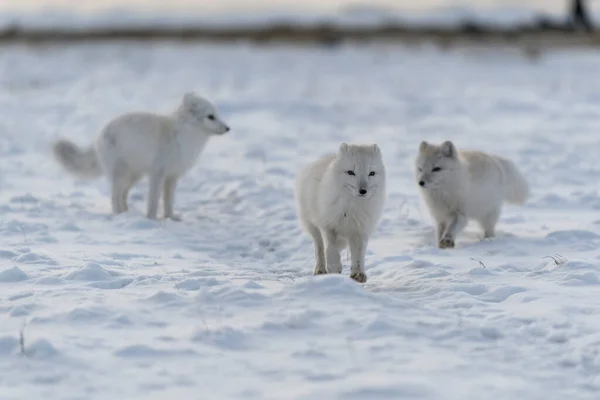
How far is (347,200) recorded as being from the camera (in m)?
6.07

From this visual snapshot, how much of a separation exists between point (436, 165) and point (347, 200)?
1.71 metres

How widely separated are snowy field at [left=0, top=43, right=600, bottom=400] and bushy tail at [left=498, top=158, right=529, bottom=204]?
28 cm

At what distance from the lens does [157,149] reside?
8812mm

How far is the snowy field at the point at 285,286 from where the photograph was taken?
418 cm

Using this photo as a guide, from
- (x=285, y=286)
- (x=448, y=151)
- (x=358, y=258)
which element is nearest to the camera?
(x=285, y=286)

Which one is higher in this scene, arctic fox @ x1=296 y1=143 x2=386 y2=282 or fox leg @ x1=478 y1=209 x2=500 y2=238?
arctic fox @ x1=296 y1=143 x2=386 y2=282

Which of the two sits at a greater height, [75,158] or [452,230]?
[75,158]

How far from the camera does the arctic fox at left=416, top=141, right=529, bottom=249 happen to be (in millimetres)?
7547

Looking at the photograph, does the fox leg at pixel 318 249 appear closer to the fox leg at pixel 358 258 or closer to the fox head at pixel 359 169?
the fox leg at pixel 358 258

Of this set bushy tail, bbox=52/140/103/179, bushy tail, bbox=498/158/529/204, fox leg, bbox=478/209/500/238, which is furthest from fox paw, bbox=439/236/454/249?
bushy tail, bbox=52/140/103/179

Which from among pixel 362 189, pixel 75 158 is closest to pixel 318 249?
pixel 362 189

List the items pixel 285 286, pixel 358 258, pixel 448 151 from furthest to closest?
1. pixel 448 151
2. pixel 358 258
3. pixel 285 286

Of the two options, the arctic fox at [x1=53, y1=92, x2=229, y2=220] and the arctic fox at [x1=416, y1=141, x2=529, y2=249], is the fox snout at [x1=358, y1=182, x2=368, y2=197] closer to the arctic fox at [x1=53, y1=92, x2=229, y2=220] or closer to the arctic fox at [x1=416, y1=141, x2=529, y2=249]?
the arctic fox at [x1=416, y1=141, x2=529, y2=249]

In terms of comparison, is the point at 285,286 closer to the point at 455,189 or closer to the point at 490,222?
the point at 455,189
